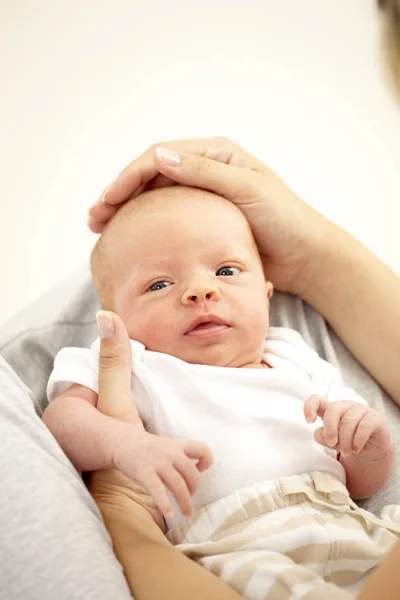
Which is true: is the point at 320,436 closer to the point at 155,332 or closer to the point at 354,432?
the point at 354,432

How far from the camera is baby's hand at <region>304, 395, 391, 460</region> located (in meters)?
0.88

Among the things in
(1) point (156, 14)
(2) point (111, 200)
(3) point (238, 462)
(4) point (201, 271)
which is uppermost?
(1) point (156, 14)

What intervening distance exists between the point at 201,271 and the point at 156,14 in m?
1.39

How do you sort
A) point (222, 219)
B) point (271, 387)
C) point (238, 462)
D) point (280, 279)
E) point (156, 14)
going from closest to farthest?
point (238, 462), point (271, 387), point (222, 219), point (280, 279), point (156, 14)

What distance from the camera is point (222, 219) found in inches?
45.0

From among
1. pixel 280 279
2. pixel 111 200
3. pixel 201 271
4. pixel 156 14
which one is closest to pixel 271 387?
pixel 201 271

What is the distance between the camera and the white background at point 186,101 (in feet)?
6.71

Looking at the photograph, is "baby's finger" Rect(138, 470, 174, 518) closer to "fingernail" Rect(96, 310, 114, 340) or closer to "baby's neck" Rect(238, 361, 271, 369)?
"fingernail" Rect(96, 310, 114, 340)

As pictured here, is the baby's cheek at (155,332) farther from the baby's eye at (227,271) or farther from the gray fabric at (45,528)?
the gray fabric at (45,528)

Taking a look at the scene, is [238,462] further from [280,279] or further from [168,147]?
[168,147]

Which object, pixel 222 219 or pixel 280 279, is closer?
pixel 222 219

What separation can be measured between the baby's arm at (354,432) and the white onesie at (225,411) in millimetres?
51

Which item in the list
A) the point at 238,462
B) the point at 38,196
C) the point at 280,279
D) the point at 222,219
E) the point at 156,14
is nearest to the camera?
the point at 238,462

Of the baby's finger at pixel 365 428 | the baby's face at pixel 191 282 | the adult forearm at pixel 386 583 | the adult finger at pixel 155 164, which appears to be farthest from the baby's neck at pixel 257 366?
the adult forearm at pixel 386 583
